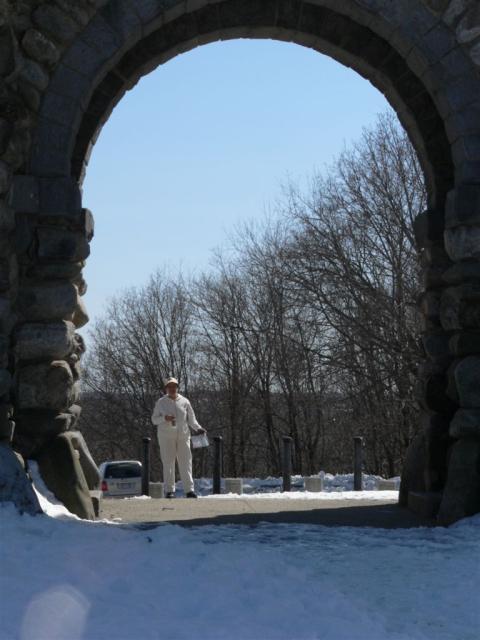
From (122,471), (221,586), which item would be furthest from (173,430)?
(122,471)

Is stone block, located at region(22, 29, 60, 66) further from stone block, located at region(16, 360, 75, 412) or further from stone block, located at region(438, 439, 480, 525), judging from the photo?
stone block, located at region(438, 439, 480, 525)

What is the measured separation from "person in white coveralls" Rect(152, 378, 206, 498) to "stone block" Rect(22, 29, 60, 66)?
5.00 m

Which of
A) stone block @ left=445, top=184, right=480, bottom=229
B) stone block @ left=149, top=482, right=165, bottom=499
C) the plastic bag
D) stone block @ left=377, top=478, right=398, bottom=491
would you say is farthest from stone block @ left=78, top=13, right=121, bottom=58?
Result: stone block @ left=377, top=478, right=398, bottom=491

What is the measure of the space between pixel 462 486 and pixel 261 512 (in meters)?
1.83

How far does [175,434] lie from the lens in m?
11.4

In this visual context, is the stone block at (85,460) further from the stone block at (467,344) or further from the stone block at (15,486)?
the stone block at (467,344)

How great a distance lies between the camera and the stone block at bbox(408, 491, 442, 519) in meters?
7.53

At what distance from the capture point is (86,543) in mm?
5188

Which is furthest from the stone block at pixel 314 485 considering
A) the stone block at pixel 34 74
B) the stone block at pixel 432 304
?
the stone block at pixel 34 74

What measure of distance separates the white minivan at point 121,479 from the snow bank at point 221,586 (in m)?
16.4

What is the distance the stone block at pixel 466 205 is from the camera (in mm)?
7238

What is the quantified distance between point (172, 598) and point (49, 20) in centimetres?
419

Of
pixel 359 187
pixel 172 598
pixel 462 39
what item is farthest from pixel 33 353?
pixel 359 187

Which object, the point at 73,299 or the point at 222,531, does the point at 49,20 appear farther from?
the point at 222,531
